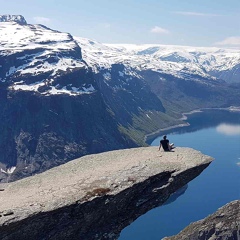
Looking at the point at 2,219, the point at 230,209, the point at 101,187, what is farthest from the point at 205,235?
the point at 2,219

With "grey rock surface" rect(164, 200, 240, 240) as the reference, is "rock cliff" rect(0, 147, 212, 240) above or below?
above

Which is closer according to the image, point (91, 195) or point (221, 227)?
point (91, 195)

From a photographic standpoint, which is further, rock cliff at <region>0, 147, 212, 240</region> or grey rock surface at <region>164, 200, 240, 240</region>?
grey rock surface at <region>164, 200, 240, 240</region>

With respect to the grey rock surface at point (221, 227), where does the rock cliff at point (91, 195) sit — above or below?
above

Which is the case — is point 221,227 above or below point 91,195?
below
